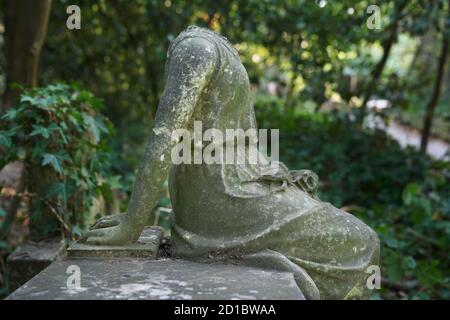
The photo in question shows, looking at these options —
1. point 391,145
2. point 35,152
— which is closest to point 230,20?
point 391,145

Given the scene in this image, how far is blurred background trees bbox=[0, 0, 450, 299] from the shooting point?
6684 mm

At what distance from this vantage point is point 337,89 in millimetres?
7930

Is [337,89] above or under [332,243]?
above

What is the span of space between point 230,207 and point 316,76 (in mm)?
5047

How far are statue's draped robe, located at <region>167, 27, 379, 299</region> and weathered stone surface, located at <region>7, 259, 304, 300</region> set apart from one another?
14 centimetres

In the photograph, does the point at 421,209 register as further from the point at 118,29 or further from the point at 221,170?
the point at 118,29

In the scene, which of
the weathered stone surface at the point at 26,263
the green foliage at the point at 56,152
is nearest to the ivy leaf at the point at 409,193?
the green foliage at the point at 56,152

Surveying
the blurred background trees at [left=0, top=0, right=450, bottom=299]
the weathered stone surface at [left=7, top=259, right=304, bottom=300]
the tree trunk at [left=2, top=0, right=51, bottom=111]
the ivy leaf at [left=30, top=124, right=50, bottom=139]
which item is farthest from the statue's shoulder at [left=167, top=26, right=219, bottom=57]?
the tree trunk at [left=2, top=0, right=51, bottom=111]

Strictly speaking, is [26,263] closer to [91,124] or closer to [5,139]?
[5,139]

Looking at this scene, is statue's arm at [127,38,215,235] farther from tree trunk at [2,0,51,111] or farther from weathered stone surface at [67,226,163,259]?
tree trunk at [2,0,51,111]

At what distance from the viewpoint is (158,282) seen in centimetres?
247

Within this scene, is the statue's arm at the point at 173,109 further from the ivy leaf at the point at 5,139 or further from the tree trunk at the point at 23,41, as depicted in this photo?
the tree trunk at the point at 23,41

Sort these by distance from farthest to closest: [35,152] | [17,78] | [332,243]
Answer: [17,78]
[35,152]
[332,243]

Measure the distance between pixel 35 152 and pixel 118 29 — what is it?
18.7 feet
